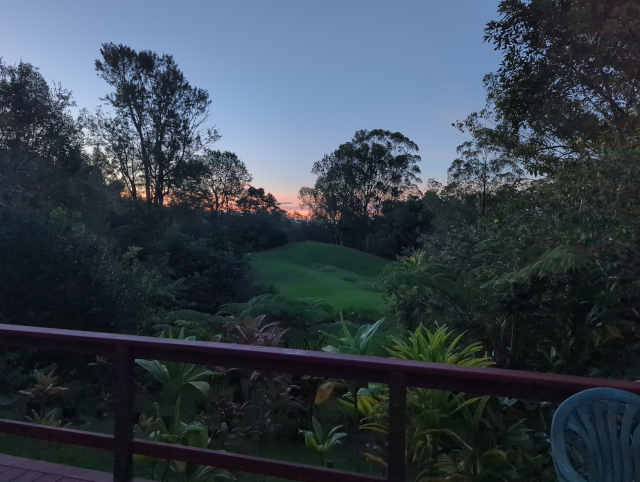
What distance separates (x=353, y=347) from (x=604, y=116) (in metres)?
6.33

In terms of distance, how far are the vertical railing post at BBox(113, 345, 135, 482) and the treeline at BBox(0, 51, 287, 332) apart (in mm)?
5513

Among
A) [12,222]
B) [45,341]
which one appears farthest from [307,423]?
[12,222]

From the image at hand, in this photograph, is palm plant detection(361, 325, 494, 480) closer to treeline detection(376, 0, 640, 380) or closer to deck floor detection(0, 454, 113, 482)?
deck floor detection(0, 454, 113, 482)

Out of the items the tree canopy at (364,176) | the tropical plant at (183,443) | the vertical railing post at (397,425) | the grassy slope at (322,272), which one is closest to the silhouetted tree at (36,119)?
the grassy slope at (322,272)

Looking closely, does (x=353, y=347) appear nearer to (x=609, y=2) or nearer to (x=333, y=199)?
(x=609, y=2)

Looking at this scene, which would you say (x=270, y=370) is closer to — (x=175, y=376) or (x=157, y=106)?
(x=175, y=376)

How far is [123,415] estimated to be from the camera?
251 centimetres

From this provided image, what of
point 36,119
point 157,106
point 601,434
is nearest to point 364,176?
point 157,106

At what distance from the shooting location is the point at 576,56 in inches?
315

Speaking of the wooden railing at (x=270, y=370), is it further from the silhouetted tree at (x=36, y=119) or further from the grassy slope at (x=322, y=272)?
the silhouetted tree at (x=36, y=119)

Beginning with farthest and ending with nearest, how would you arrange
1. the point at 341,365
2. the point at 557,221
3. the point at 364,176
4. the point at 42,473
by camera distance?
the point at 364,176 → the point at 557,221 → the point at 42,473 → the point at 341,365

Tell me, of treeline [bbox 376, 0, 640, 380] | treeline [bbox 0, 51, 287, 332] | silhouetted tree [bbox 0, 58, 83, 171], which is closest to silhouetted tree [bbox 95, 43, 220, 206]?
treeline [bbox 0, 51, 287, 332]

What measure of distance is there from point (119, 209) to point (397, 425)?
23.4m

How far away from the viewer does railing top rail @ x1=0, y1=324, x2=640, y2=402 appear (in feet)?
6.24
